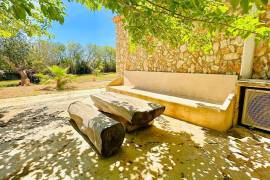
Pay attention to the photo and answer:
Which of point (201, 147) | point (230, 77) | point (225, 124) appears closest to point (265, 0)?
point (201, 147)

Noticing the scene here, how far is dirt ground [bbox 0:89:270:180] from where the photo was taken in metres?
2.16

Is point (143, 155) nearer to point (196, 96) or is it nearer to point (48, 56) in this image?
point (196, 96)

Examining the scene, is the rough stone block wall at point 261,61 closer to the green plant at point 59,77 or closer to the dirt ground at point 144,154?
the dirt ground at point 144,154

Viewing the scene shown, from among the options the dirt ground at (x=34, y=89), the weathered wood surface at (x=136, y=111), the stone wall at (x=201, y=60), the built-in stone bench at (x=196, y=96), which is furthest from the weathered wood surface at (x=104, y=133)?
the dirt ground at (x=34, y=89)

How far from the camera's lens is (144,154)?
2621 millimetres

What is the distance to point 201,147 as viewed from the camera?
2.83 m

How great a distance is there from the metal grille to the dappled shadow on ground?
1.01 feet

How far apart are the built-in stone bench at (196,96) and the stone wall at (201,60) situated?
244mm

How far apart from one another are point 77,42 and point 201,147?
26943 mm

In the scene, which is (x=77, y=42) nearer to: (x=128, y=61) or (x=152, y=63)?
(x=128, y=61)

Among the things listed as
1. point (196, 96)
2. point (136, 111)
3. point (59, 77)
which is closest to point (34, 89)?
point (59, 77)

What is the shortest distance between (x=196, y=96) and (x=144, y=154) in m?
3.17

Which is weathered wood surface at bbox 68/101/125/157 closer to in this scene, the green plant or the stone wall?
the stone wall

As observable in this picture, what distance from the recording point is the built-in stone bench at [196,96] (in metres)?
3.51
